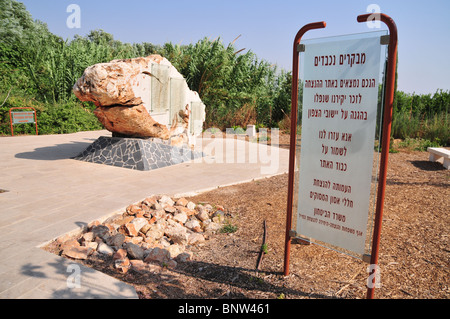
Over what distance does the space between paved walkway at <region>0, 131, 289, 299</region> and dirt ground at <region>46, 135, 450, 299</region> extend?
54cm

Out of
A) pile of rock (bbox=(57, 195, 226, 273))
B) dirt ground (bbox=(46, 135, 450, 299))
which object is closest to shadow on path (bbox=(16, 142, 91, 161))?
pile of rock (bbox=(57, 195, 226, 273))

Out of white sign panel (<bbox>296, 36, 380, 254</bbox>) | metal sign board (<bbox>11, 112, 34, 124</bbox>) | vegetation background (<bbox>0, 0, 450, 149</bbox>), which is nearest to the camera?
white sign panel (<bbox>296, 36, 380, 254</bbox>)

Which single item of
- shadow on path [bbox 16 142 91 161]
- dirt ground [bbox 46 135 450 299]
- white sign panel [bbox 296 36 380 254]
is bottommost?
dirt ground [bbox 46 135 450 299]

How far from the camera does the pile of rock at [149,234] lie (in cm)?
373

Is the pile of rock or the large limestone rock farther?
the large limestone rock

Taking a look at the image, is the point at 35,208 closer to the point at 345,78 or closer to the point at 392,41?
the point at 345,78

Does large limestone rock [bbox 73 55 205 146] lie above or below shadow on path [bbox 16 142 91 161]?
above

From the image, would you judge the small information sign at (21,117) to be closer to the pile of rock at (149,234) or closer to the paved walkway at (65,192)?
the paved walkway at (65,192)

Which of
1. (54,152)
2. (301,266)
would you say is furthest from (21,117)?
(301,266)

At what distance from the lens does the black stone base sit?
8.23m

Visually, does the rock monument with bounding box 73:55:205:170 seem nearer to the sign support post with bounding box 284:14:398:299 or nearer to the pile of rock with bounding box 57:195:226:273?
the pile of rock with bounding box 57:195:226:273

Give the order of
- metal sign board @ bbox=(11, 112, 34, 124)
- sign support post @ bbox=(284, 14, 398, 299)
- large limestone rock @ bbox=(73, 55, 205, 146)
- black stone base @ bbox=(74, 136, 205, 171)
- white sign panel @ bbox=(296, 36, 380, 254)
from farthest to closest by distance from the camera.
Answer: metal sign board @ bbox=(11, 112, 34, 124), black stone base @ bbox=(74, 136, 205, 171), large limestone rock @ bbox=(73, 55, 205, 146), white sign panel @ bbox=(296, 36, 380, 254), sign support post @ bbox=(284, 14, 398, 299)

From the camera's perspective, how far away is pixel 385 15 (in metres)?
2.48
